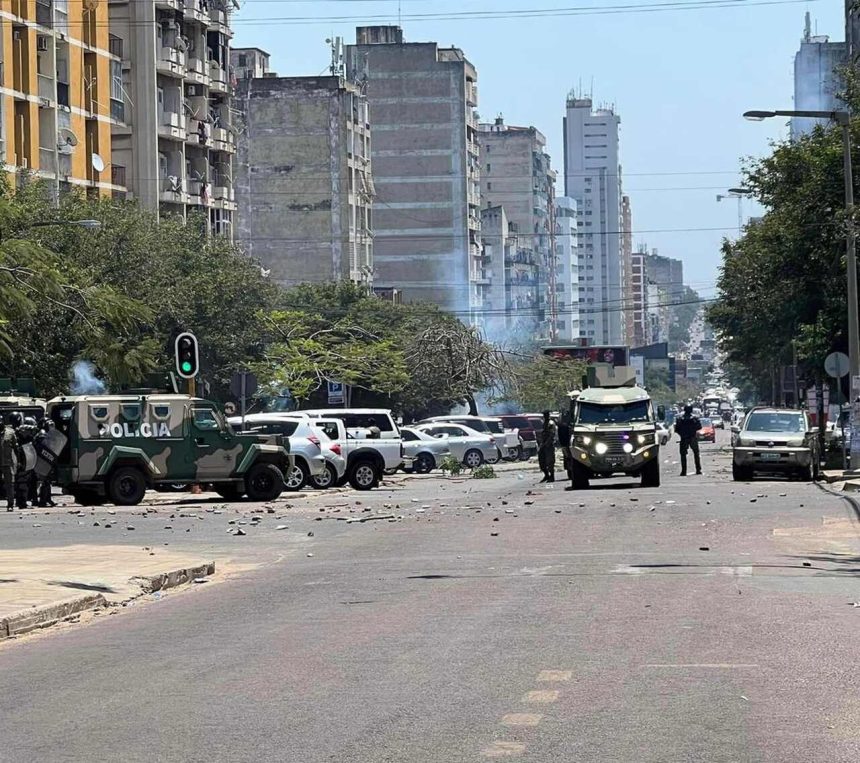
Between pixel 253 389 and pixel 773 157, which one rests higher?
pixel 773 157

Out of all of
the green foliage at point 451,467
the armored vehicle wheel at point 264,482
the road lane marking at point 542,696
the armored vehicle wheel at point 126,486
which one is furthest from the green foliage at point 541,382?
the road lane marking at point 542,696

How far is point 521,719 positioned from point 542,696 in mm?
720

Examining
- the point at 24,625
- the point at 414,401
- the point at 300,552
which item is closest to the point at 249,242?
the point at 414,401

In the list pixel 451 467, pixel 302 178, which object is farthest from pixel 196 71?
pixel 302 178

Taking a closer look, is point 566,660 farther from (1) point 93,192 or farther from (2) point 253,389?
(1) point 93,192

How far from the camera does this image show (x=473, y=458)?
55.5 metres

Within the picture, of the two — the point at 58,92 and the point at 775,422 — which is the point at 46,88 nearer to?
the point at 58,92

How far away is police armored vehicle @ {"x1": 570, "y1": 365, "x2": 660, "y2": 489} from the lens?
120ft

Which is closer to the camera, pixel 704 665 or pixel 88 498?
pixel 704 665

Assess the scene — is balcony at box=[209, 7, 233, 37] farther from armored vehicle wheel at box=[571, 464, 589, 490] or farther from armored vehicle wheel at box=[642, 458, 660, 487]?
armored vehicle wheel at box=[642, 458, 660, 487]

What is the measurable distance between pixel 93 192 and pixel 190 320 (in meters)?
8.71

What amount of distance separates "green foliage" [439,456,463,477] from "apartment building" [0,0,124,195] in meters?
18.5

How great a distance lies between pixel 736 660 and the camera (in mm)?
10344

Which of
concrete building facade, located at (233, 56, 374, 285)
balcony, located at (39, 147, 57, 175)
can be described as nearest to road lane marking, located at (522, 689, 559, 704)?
balcony, located at (39, 147, 57, 175)
